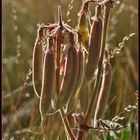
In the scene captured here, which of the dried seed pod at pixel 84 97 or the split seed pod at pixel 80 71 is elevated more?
the split seed pod at pixel 80 71

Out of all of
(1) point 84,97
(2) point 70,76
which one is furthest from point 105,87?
(2) point 70,76

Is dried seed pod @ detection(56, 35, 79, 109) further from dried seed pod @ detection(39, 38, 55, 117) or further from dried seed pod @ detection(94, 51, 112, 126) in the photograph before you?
dried seed pod @ detection(94, 51, 112, 126)

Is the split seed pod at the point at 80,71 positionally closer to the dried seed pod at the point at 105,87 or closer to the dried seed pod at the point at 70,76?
the dried seed pod at the point at 70,76

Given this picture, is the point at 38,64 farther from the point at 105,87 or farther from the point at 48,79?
the point at 105,87

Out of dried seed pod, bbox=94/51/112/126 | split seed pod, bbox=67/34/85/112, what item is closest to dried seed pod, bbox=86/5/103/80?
split seed pod, bbox=67/34/85/112

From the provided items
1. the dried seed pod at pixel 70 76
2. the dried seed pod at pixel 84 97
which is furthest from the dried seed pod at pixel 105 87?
the dried seed pod at pixel 70 76

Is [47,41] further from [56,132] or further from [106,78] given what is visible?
[56,132]

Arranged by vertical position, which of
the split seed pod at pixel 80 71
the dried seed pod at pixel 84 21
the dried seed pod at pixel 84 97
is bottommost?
the dried seed pod at pixel 84 97
